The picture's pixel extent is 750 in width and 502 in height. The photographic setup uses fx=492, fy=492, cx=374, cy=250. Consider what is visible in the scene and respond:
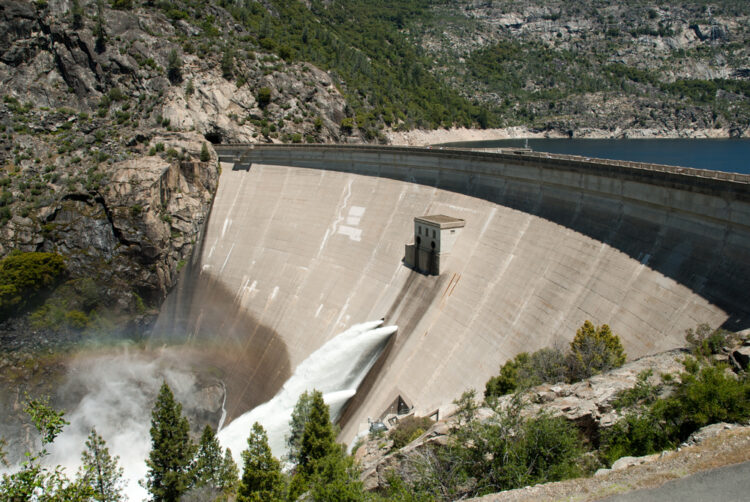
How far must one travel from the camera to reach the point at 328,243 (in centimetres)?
3241

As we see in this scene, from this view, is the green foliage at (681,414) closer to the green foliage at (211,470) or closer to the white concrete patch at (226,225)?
the green foliage at (211,470)

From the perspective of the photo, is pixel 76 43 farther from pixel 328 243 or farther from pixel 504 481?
pixel 504 481

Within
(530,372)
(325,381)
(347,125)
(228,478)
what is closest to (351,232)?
(325,381)

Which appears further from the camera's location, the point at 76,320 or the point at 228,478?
the point at 76,320

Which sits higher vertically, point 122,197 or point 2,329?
point 122,197

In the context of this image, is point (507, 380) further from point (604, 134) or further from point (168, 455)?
point (604, 134)

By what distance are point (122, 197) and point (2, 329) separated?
11.4 meters

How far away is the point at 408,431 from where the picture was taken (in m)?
15.9

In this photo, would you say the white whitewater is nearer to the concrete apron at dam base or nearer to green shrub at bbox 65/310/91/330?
the concrete apron at dam base

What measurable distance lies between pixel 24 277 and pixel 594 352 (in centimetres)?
3385

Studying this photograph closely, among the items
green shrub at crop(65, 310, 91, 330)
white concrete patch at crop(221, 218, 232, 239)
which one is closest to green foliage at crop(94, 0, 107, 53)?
white concrete patch at crop(221, 218, 232, 239)

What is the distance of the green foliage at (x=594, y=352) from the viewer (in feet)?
48.5

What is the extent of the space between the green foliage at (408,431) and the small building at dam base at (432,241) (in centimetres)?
950

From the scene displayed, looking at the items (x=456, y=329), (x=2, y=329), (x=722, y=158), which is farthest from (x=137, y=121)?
(x=722, y=158)
